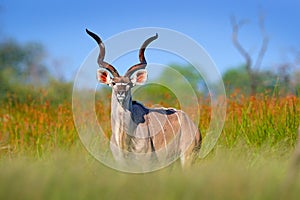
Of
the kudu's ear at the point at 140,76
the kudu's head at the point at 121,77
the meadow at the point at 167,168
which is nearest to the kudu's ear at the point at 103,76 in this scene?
the kudu's head at the point at 121,77

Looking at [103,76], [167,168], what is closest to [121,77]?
[103,76]

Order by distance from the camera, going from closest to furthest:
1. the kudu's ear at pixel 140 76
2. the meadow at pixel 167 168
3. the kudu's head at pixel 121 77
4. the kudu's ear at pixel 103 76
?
the meadow at pixel 167 168 < the kudu's head at pixel 121 77 < the kudu's ear at pixel 103 76 < the kudu's ear at pixel 140 76

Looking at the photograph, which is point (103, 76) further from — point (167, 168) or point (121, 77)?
point (167, 168)

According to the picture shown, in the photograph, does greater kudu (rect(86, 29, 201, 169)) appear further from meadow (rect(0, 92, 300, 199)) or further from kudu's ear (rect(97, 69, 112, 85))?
meadow (rect(0, 92, 300, 199))

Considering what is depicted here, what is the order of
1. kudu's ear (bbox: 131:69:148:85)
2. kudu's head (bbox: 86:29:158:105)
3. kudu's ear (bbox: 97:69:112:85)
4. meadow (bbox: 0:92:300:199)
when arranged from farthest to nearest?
1. kudu's ear (bbox: 131:69:148:85)
2. kudu's ear (bbox: 97:69:112:85)
3. kudu's head (bbox: 86:29:158:105)
4. meadow (bbox: 0:92:300:199)

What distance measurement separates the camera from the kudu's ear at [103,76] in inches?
229

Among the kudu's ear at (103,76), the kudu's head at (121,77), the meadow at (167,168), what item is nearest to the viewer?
the meadow at (167,168)

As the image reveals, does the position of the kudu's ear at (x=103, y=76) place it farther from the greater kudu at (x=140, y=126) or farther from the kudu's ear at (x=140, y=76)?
the kudu's ear at (x=140, y=76)

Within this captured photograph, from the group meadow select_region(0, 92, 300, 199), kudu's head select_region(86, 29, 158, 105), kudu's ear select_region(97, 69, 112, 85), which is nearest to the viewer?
meadow select_region(0, 92, 300, 199)

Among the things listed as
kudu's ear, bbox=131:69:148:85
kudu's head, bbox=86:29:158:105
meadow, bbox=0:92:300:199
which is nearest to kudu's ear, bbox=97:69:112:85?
kudu's head, bbox=86:29:158:105

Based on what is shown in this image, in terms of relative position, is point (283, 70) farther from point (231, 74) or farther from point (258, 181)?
point (231, 74)

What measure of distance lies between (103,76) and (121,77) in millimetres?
210

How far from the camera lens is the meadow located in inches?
127

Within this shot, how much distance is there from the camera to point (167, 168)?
543cm
